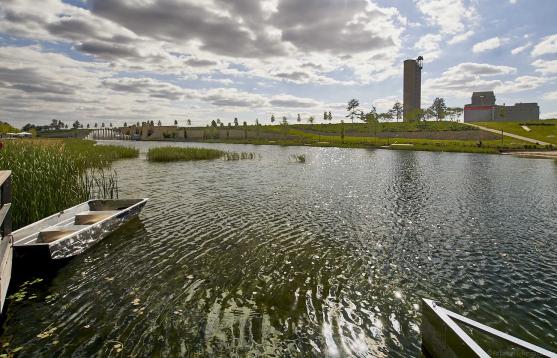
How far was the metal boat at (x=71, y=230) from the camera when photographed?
11.5 metres

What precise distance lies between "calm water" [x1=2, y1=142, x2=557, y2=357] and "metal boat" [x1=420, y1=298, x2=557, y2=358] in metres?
0.82

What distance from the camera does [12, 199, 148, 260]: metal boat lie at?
37.6ft

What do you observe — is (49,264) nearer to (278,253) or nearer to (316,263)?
(278,253)

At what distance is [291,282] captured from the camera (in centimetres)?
1099

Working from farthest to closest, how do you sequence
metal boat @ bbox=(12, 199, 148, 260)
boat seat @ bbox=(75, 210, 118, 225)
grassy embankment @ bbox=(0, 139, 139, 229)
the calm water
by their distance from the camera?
boat seat @ bbox=(75, 210, 118, 225) < grassy embankment @ bbox=(0, 139, 139, 229) < metal boat @ bbox=(12, 199, 148, 260) < the calm water

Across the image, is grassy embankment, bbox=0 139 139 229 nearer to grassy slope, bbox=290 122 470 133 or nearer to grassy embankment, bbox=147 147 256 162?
grassy embankment, bbox=147 147 256 162

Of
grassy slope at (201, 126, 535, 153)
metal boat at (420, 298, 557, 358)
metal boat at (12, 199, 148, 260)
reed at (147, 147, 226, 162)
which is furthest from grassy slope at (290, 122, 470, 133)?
metal boat at (420, 298, 557, 358)

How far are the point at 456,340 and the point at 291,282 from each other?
5930 millimetres

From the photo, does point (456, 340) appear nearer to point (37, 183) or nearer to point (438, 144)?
point (37, 183)

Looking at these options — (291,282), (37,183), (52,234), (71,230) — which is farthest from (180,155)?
(291,282)

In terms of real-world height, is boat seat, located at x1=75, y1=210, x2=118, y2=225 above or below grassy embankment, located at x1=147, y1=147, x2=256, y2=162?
below

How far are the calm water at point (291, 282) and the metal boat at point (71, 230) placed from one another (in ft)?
2.19

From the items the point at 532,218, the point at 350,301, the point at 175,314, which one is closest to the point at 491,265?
the point at 350,301

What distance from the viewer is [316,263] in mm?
12641
